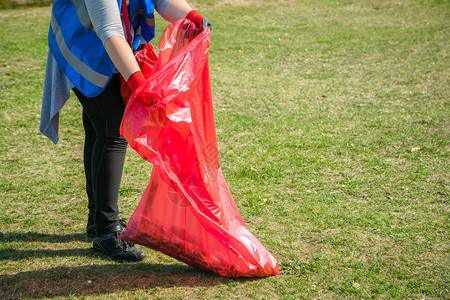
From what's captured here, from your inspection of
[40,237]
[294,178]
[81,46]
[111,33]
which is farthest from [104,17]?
[294,178]

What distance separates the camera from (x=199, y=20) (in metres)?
2.53

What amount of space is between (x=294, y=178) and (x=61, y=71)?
1.90m

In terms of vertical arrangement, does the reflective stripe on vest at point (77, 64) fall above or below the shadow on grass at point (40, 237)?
above

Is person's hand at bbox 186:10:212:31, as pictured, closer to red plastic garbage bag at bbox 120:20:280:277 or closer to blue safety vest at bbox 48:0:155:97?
red plastic garbage bag at bbox 120:20:280:277

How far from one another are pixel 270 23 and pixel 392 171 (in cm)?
623

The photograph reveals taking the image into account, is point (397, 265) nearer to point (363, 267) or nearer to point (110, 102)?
point (363, 267)

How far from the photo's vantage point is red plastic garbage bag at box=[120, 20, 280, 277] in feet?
7.36

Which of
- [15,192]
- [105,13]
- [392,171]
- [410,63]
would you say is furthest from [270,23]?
[105,13]

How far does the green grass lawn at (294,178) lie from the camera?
2.51m

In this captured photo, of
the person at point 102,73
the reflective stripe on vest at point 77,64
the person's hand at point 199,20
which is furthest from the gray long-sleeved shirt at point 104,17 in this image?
the person's hand at point 199,20

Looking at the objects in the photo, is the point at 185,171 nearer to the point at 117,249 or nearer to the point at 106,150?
the point at 106,150

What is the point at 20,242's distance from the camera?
2.88m

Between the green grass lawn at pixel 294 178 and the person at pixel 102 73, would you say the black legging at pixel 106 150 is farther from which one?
the green grass lawn at pixel 294 178

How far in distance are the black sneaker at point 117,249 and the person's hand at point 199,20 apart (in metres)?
1.23
